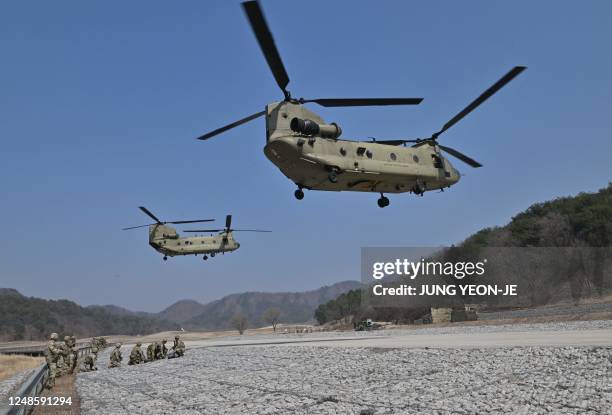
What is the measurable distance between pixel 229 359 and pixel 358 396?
10.5 metres

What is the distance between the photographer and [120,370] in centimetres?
2319

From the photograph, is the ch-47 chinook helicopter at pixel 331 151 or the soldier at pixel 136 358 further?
the soldier at pixel 136 358

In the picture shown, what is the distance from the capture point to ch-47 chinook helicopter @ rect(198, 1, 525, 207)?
63.2 feet

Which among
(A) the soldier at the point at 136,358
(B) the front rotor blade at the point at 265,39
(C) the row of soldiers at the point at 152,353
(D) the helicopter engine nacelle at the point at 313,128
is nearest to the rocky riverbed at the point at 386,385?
(A) the soldier at the point at 136,358

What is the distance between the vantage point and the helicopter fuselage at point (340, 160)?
1941 cm

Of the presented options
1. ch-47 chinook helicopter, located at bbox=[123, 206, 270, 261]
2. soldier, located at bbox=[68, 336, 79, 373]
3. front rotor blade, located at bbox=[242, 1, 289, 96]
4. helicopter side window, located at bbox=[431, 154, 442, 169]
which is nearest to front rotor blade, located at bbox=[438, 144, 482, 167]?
helicopter side window, located at bbox=[431, 154, 442, 169]

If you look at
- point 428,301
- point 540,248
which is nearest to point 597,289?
point 540,248

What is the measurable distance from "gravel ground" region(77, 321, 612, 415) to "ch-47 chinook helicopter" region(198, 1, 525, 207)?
6.25m

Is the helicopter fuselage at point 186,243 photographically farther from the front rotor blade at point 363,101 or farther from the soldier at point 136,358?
the front rotor blade at point 363,101

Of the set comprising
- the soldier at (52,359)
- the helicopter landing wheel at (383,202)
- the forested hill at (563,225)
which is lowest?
the soldier at (52,359)

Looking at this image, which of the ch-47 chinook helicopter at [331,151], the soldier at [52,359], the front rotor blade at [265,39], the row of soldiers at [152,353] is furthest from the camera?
the row of soldiers at [152,353]

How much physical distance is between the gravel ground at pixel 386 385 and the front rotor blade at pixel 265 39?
8.99m

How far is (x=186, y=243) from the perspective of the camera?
5391 cm

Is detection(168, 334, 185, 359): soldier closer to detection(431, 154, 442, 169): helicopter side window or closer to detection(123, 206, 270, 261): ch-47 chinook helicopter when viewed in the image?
detection(431, 154, 442, 169): helicopter side window
